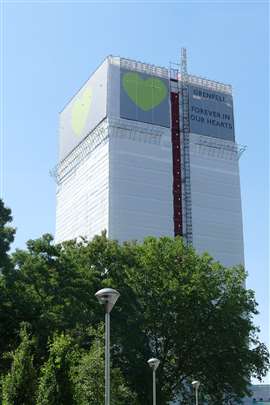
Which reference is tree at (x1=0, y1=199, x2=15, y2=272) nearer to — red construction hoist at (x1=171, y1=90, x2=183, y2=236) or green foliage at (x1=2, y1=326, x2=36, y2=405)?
green foliage at (x1=2, y1=326, x2=36, y2=405)

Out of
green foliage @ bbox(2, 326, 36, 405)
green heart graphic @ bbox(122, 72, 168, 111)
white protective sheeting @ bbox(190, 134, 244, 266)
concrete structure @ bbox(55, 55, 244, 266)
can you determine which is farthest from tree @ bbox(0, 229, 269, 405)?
green heart graphic @ bbox(122, 72, 168, 111)

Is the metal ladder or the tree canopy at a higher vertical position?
the metal ladder

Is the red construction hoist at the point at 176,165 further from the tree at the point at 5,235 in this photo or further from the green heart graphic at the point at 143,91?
the tree at the point at 5,235

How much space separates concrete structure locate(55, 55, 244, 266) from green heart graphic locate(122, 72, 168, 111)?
0.16 metres

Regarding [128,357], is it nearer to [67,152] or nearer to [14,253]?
[14,253]

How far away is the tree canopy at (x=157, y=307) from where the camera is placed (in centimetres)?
3825

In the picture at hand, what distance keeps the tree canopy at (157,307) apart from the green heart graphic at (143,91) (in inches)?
2139

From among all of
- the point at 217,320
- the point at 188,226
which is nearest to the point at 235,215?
the point at 188,226

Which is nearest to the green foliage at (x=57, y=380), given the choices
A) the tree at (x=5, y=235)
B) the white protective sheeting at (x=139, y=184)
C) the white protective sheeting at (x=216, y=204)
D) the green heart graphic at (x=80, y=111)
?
the tree at (x=5, y=235)

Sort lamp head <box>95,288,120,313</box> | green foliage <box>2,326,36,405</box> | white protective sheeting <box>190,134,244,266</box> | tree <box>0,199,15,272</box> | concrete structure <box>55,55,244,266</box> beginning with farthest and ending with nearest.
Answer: white protective sheeting <box>190,134,244,266</box>
concrete structure <box>55,55,244,266</box>
tree <box>0,199,15,272</box>
green foliage <box>2,326,36,405</box>
lamp head <box>95,288,120,313</box>

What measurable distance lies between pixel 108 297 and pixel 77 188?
81657mm

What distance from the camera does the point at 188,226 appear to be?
303ft

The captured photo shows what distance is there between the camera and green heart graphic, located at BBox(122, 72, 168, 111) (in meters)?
96.0

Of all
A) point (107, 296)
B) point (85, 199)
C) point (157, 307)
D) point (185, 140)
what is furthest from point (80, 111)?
point (107, 296)
